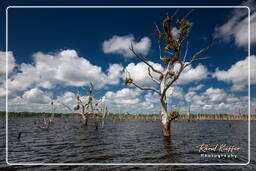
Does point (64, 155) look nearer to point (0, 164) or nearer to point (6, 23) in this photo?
point (0, 164)

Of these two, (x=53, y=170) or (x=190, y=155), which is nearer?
(x=53, y=170)

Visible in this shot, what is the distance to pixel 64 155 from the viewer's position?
1382 cm

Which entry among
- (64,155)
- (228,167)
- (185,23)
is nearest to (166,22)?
(185,23)

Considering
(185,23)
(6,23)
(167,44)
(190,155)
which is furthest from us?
(167,44)

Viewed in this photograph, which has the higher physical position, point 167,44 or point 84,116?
point 167,44

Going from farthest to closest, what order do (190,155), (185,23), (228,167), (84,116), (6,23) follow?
1. (84,116)
2. (185,23)
3. (190,155)
4. (228,167)
5. (6,23)

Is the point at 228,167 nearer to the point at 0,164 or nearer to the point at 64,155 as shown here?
the point at 64,155

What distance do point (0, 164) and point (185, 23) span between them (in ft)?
63.6

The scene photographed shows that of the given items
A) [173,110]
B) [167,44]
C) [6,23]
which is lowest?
[173,110]

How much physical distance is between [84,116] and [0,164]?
115 feet

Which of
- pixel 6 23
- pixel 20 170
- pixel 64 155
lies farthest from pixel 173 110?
pixel 6 23

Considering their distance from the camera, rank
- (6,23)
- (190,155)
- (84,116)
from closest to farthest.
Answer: (6,23) < (190,155) < (84,116)

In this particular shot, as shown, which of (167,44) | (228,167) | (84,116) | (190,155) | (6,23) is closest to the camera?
(6,23)

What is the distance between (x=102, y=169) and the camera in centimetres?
998
